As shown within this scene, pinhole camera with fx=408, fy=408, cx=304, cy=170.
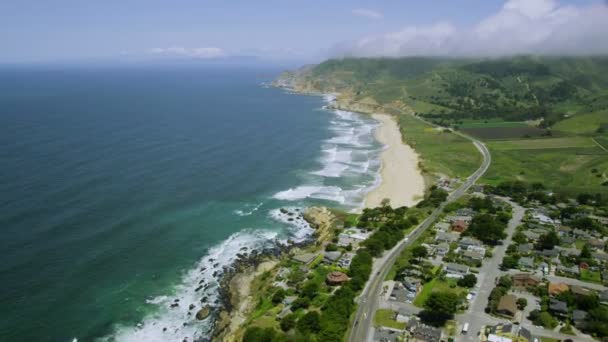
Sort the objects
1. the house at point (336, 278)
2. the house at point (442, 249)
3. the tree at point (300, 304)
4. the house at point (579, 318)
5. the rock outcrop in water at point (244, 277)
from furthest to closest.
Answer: the house at point (442, 249) → the house at point (336, 278) → the rock outcrop in water at point (244, 277) → the tree at point (300, 304) → the house at point (579, 318)

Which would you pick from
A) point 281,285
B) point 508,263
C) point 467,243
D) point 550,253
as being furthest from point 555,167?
point 281,285

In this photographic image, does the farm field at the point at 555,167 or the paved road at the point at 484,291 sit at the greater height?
the farm field at the point at 555,167

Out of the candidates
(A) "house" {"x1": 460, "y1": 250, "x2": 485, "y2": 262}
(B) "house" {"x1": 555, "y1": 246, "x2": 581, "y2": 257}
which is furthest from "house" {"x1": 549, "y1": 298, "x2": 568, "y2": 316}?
(B) "house" {"x1": 555, "y1": 246, "x2": 581, "y2": 257}

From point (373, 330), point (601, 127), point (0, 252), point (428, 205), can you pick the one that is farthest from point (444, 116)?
point (0, 252)

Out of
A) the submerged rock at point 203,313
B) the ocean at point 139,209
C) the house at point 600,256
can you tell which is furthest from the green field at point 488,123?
the submerged rock at point 203,313

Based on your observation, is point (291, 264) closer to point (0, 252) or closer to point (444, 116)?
point (0, 252)

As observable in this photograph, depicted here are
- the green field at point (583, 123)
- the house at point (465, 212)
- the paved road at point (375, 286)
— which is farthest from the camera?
the green field at point (583, 123)

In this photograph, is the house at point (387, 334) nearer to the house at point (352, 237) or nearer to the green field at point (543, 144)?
the house at point (352, 237)

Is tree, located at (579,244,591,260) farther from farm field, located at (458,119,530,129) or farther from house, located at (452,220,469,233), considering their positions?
farm field, located at (458,119,530,129)
